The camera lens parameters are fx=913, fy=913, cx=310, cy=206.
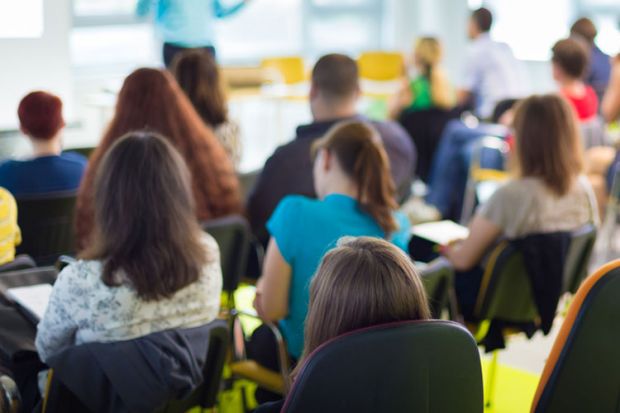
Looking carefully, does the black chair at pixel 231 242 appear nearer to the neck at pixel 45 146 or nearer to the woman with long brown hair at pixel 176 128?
the woman with long brown hair at pixel 176 128

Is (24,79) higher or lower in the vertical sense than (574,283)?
higher

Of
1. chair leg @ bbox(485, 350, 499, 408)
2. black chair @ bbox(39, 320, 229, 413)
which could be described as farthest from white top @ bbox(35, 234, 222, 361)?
chair leg @ bbox(485, 350, 499, 408)

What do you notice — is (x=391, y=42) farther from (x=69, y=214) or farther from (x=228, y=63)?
(x=69, y=214)

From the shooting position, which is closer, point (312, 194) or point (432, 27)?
point (312, 194)

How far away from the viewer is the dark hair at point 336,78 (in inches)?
167

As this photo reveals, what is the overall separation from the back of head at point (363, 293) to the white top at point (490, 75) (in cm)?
605

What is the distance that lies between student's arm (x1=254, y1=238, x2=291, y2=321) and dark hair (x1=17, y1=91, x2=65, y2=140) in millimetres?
1398

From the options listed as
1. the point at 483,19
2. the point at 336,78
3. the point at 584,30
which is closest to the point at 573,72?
the point at 584,30

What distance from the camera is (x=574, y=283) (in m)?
3.48

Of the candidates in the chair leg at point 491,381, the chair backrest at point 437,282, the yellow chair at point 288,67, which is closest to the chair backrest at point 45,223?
the chair backrest at point 437,282

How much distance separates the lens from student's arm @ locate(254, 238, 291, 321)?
2.76 meters

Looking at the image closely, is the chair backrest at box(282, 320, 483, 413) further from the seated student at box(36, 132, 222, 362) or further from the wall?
the wall

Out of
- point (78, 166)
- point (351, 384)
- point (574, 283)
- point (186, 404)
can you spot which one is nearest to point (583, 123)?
point (574, 283)

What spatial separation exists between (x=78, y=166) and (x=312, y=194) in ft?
3.22
